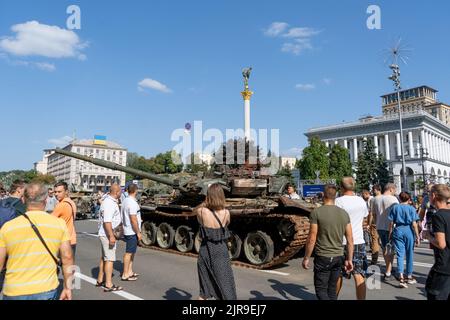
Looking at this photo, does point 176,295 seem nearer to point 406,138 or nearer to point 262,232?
point 262,232

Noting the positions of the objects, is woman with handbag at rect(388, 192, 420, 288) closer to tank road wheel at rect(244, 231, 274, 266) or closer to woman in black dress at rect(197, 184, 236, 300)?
tank road wheel at rect(244, 231, 274, 266)

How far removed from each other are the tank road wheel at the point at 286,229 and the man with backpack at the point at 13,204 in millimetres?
5312

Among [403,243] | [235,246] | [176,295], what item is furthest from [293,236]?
[176,295]

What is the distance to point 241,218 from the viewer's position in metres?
9.57

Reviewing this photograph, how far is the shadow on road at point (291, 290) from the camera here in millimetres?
6398

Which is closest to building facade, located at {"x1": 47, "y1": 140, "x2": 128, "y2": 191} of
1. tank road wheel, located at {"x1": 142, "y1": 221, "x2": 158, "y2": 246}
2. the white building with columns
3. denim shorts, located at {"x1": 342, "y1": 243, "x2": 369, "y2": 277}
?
the white building with columns

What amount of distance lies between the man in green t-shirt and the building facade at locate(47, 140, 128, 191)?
97.4 metres

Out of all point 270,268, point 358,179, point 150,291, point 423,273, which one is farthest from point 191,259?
point 358,179

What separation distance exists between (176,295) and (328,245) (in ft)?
9.73

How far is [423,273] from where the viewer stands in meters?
8.12

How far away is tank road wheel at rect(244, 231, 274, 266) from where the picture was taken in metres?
8.82

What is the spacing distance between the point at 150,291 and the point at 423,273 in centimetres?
578

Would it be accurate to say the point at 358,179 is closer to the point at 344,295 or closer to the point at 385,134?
the point at 385,134

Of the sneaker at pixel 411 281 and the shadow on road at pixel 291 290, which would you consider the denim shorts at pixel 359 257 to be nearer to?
the shadow on road at pixel 291 290
